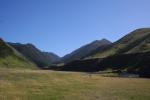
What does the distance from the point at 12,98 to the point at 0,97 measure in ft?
4.54

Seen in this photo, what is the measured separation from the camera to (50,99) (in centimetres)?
3878

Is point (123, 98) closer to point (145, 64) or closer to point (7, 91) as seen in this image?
point (7, 91)

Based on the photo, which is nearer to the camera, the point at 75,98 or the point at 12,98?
the point at 12,98

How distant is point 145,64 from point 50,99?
136 meters

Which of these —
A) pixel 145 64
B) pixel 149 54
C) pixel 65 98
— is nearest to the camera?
pixel 65 98

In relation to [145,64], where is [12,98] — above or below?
below

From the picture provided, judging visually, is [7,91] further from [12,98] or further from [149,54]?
[149,54]

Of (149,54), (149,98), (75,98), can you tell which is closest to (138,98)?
(149,98)

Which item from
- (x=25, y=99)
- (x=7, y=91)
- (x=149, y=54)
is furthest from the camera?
(x=149, y=54)

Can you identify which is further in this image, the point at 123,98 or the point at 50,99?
the point at 123,98

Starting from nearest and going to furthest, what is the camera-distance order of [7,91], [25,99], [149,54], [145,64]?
[25,99] < [7,91] < [145,64] < [149,54]

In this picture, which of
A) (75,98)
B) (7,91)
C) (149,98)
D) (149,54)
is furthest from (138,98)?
(149,54)

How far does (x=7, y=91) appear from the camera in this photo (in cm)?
4375

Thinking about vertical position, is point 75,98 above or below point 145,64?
below
